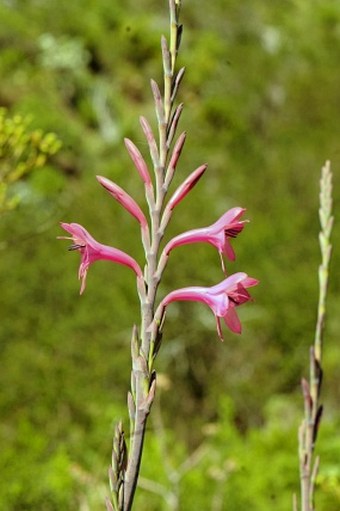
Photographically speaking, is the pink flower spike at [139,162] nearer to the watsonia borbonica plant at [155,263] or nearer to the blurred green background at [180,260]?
the watsonia borbonica plant at [155,263]

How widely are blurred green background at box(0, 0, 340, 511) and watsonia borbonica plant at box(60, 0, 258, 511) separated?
2796mm

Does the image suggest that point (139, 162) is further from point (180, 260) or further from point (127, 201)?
point (180, 260)

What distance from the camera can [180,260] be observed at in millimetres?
16469

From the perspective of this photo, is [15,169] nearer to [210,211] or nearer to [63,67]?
[210,211]

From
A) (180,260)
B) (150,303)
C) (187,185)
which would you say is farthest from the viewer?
(180,260)

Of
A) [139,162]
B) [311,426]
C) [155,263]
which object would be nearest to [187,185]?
[139,162]

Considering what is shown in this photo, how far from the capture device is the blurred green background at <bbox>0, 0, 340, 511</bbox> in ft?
29.6

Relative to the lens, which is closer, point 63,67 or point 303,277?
point 303,277

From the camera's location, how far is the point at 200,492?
8836mm

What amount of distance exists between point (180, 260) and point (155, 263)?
14.7 metres

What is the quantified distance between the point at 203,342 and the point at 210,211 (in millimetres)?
3227

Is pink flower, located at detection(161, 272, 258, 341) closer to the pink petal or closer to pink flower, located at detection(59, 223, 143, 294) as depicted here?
the pink petal

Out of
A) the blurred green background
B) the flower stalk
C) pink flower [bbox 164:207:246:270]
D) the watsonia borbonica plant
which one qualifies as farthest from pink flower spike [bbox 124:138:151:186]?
the blurred green background

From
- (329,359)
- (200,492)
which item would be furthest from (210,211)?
(200,492)
